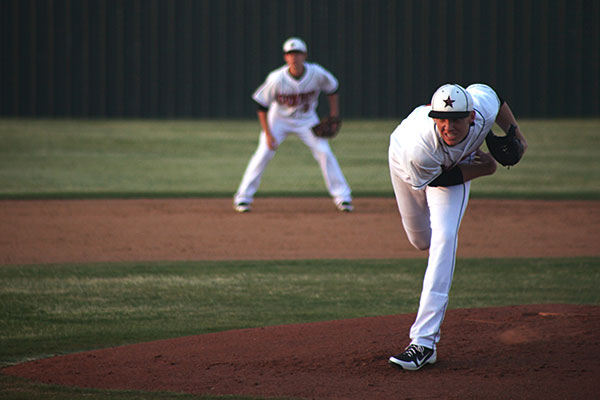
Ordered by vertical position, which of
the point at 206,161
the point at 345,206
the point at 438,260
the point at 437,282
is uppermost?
the point at 438,260

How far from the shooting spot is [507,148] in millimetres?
4352

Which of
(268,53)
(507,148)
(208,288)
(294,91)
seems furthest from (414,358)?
(268,53)

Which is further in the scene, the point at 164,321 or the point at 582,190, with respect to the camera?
the point at 582,190

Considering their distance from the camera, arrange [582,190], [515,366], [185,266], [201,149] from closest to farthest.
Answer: [515,366] < [185,266] < [582,190] < [201,149]

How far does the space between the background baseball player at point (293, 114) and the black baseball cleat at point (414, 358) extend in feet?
18.1

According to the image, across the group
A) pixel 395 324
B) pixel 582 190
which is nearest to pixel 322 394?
pixel 395 324

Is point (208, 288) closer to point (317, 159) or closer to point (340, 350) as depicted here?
point (340, 350)

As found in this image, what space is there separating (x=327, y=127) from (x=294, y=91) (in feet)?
1.82

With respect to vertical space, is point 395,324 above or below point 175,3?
below

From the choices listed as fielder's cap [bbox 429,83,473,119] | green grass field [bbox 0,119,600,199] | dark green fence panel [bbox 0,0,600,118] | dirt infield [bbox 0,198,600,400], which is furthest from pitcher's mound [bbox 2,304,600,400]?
dark green fence panel [bbox 0,0,600,118]

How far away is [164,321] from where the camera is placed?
209 inches

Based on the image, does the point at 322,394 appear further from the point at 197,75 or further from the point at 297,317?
the point at 197,75

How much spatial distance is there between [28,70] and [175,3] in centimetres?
376

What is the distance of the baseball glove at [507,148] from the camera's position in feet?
14.3
